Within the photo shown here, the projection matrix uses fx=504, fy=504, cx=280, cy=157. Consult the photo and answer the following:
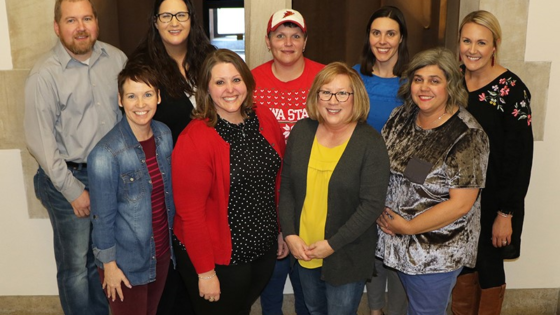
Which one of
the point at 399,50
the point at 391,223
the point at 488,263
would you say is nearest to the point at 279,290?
the point at 391,223

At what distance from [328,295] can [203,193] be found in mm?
780

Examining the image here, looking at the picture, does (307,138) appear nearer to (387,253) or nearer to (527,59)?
A: (387,253)

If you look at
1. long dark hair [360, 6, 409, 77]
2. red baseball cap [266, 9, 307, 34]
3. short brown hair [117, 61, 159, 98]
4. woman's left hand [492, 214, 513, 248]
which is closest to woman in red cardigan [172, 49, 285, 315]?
short brown hair [117, 61, 159, 98]

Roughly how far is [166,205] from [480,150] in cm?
142

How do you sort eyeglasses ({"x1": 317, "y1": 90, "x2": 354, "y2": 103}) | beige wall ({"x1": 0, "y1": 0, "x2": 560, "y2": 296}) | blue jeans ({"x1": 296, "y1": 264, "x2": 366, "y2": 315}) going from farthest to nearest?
beige wall ({"x1": 0, "y1": 0, "x2": 560, "y2": 296}), blue jeans ({"x1": 296, "y1": 264, "x2": 366, "y2": 315}), eyeglasses ({"x1": 317, "y1": 90, "x2": 354, "y2": 103})

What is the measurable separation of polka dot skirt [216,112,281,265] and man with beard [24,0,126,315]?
82cm

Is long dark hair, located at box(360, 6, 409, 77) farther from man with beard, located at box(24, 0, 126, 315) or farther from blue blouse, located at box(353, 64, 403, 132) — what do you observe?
man with beard, located at box(24, 0, 126, 315)

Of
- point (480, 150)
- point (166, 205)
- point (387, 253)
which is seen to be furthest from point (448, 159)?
point (166, 205)

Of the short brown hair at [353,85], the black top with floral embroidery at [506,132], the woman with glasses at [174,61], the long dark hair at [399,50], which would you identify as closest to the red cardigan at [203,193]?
the woman with glasses at [174,61]

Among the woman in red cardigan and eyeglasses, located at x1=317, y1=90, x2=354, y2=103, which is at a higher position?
eyeglasses, located at x1=317, y1=90, x2=354, y2=103

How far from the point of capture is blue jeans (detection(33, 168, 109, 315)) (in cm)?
267

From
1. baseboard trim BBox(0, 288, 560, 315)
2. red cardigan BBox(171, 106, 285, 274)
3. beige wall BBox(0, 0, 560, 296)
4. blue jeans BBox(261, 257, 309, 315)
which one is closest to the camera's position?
red cardigan BBox(171, 106, 285, 274)

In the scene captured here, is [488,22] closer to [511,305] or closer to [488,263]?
[488,263]

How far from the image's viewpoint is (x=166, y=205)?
233cm
